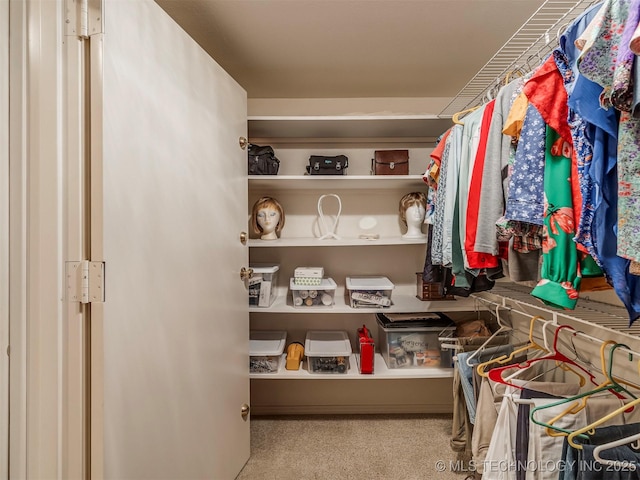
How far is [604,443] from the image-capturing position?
2.98 feet

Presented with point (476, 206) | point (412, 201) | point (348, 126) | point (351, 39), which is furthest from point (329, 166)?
point (476, 206)

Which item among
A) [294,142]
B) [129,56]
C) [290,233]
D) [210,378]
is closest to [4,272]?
[129,56]

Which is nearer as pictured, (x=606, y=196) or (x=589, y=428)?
(x=606, y=196)

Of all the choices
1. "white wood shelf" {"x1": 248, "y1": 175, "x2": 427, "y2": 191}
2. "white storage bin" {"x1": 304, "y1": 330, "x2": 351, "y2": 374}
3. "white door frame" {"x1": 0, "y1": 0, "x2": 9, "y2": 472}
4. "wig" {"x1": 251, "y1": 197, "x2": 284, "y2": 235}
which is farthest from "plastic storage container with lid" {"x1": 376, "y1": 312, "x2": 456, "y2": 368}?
"white door frame" {"x1": 0, "y1": 0, "x2": 9, "y2": 472}

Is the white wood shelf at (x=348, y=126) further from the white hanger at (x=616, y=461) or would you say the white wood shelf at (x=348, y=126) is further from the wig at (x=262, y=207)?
the white hanger at (x=616, y=461)

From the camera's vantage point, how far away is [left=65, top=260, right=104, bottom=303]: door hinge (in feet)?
2.89

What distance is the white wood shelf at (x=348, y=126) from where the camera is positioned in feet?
6.27

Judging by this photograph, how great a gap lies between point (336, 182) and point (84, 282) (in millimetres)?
1431

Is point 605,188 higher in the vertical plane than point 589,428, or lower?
higher

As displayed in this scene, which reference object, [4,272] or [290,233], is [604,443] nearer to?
[4,272]

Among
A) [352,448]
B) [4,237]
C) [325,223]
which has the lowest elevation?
[352,448]

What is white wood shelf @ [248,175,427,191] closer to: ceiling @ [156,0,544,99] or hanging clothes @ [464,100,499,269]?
ceiling @ [156,0,544,99]

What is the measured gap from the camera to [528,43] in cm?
154

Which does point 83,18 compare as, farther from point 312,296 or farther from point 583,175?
point 312,296
